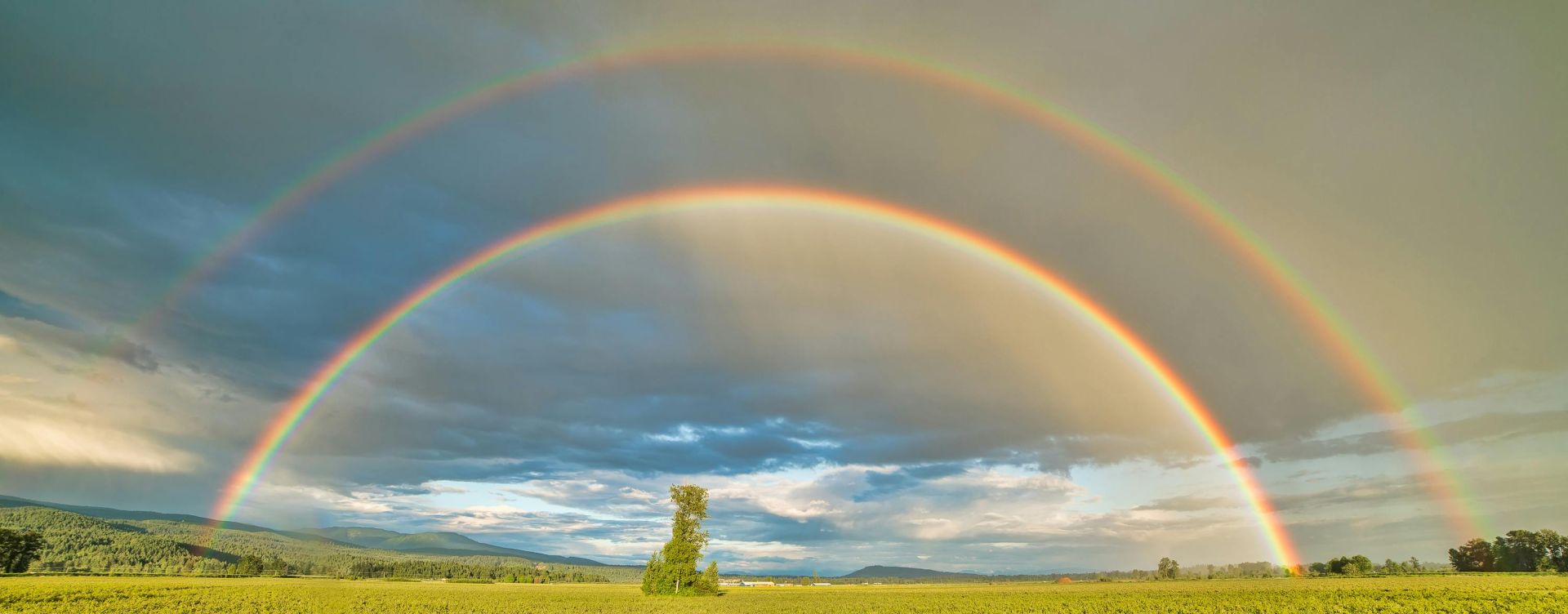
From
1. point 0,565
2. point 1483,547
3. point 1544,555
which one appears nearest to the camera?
point 0,565

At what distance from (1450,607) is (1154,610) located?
83.8 feet

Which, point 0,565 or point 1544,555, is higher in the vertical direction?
point 1544,555

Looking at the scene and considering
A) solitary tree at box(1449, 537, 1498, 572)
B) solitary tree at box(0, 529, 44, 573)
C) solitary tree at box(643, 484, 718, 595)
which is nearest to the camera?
solitary tree at box(643, 484, 718, 595)

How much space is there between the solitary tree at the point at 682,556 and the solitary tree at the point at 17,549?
442ft

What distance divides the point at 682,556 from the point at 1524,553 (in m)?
206

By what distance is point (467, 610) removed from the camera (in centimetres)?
6391

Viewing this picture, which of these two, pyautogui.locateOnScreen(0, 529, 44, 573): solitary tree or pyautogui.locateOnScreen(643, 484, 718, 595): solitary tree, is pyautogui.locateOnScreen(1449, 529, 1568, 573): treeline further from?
pyautogui.locateOnScreen(0, 529, 44, 573): solitary tree

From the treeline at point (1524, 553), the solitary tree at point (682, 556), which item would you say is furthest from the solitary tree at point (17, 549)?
the treeline at point (1524, 553)

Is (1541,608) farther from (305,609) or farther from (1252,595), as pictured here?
(305,609)

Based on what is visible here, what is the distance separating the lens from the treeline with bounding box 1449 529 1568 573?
570ft

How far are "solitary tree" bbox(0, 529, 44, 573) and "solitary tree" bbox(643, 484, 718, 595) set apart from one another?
134829mm

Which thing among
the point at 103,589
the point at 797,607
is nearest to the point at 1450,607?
the point at 797,607

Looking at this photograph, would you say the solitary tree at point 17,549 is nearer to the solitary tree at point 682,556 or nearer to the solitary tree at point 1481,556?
the solitary tree at point 682,556

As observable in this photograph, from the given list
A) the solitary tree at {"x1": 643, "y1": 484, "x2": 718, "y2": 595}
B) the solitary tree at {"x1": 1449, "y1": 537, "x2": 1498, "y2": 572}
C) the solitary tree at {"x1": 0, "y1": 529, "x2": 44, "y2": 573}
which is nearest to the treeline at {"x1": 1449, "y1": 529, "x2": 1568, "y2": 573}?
the solitary tree at {"x1": 1449, "y1": 537, "x2": 1498, "y2": 572}
